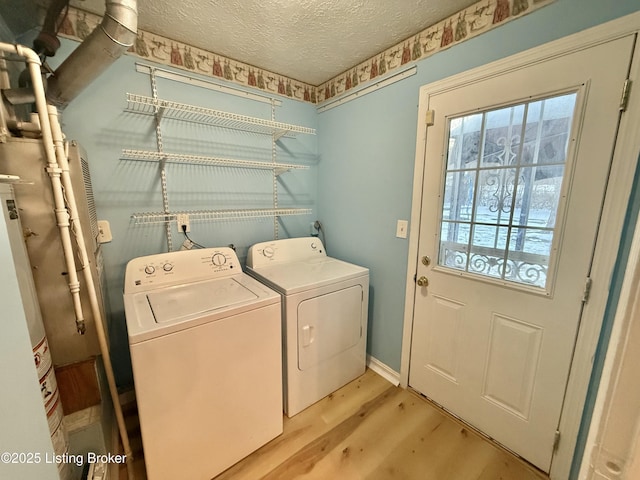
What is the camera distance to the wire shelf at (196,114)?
151 cm

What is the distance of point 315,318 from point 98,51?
174 cm

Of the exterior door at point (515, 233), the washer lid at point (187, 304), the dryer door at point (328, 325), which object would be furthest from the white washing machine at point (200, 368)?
the exterior door at point (515, 233)

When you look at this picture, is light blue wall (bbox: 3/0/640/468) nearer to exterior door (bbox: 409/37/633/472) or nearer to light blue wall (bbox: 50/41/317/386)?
light blue wall (bbox: 50/41/317/386)

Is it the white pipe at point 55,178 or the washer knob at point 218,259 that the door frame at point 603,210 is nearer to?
the washer knob at point 218,259

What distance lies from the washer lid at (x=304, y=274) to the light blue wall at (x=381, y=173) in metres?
0.25

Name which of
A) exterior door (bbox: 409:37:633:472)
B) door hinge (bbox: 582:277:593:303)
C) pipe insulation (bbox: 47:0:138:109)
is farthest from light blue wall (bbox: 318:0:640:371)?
pipe insulation (bbox: 47:0:138:109)

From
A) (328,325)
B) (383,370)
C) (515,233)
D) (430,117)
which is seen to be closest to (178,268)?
(328,325)

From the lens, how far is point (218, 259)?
179 cm

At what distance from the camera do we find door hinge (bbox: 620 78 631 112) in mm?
987

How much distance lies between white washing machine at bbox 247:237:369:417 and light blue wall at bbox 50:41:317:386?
1.26 feet

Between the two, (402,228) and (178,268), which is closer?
(178,268)

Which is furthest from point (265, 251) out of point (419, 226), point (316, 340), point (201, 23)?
point (201, 23)

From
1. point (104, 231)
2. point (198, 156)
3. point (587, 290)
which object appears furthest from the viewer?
point (198, 156)

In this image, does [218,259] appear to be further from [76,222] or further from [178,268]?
[76,222]
